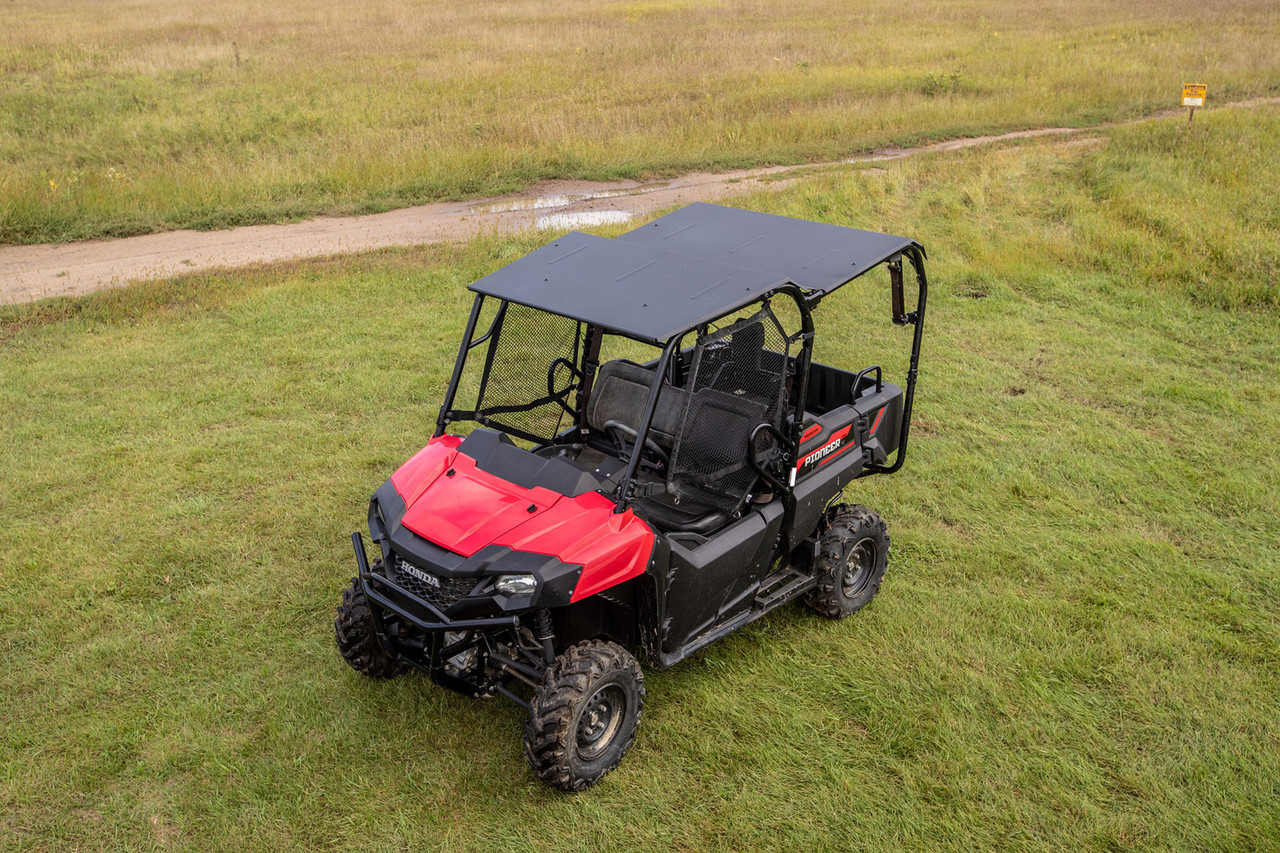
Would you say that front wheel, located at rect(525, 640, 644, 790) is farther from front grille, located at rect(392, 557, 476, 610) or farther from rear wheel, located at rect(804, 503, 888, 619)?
rear wheel, located at rect(804, 503, 888, 619)

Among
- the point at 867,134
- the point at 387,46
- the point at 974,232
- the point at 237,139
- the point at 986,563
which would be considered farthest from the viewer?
the point at 387,46

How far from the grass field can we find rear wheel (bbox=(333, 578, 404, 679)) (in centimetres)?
1008

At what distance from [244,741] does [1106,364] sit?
23.5 ft

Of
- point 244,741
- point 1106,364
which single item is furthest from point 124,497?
point 1106,364

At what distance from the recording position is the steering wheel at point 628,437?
189 inches

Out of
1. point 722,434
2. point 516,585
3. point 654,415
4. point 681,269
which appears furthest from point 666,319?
point 516,585

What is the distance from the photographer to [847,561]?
17.4ft

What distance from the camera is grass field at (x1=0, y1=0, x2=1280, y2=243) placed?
1470 cm

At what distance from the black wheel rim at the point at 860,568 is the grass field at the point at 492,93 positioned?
10.6 m

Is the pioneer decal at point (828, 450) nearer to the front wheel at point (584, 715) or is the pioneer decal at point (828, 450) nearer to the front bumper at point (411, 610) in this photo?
the front wheel at point (584, 715)

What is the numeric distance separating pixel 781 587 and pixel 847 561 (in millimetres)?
370

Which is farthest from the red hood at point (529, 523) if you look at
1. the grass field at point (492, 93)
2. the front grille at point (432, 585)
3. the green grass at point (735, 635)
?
the grass field at point (492, 93)

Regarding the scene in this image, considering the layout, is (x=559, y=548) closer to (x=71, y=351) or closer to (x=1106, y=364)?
(x=1106, y=364)

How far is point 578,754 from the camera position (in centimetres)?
418
